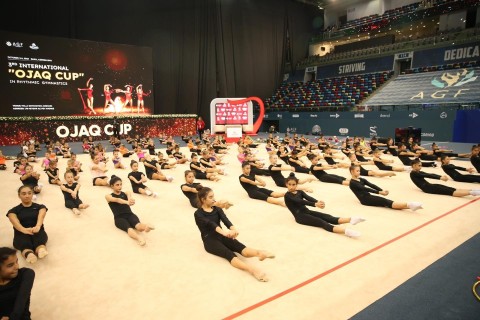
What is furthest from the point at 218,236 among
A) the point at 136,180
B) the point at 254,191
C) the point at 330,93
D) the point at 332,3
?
the point at 332,3

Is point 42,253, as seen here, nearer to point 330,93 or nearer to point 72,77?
point 72,77

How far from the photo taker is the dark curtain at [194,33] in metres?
23.2

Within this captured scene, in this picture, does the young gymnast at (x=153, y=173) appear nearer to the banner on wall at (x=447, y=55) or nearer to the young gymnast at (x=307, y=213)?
the young gymnast at (x=307, y=213)

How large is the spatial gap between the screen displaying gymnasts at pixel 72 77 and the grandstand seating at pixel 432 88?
19.4 metres

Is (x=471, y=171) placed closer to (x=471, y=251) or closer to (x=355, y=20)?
(x=471, y=251)

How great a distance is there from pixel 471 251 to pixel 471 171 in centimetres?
666

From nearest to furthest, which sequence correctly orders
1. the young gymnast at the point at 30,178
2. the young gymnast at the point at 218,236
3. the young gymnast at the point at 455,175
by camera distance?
the young gymnast at the point at 218,236 < the young gymnast at the point at 30,178 < the young gymnast at the point at 455,175

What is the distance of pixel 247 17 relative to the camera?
32.7 m

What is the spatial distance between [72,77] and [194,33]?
12264 mm

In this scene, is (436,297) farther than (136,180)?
No

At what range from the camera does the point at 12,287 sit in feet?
→ 9.33

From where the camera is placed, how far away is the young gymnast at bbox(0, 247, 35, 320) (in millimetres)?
2709

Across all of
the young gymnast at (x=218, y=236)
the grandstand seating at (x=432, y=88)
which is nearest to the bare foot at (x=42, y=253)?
the young gymnast at (x=218, y=236)

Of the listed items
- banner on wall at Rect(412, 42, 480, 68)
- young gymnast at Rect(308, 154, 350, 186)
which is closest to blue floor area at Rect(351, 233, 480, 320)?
young gymnast at Rect(308, 154, 350, 186)
